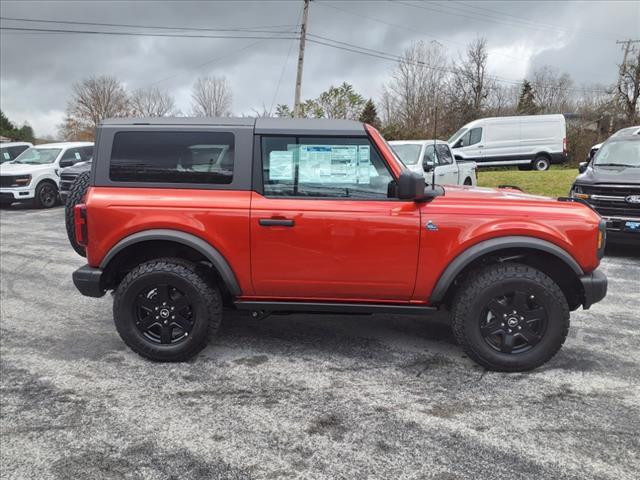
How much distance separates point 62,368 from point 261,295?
1615 mm

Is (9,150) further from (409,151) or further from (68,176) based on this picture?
(409,151)

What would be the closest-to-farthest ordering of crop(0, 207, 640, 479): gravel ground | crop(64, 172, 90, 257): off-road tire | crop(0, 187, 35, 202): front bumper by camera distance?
crop(0, 207, 640, 479): gravel ground
crop(64, 172, 90, 257): off-road tire
crop(0, 187, 35, 202): front bumper

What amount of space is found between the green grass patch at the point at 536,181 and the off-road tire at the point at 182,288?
11898 millimetres

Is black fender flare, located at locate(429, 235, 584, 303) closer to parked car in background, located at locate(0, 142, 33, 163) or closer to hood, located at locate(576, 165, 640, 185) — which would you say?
hood, located at locate(576, 165, 640, 185)

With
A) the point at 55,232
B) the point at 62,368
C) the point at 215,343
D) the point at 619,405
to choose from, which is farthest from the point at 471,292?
the point at 55,232

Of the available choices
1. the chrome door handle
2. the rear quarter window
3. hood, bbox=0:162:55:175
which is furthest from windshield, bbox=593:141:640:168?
hood, bbox=0:162:55:175

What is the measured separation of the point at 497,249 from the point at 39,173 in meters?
14.2

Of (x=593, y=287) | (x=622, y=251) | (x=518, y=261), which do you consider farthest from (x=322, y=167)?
(x=622, y=251)

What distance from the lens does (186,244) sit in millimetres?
3641

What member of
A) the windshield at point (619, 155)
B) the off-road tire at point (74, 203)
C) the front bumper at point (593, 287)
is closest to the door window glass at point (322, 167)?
the front bumper at point (593, 287)

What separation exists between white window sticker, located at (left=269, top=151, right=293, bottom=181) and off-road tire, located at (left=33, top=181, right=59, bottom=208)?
12846 mm

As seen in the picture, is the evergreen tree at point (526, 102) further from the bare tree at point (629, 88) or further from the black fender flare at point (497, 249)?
the black fender flare at point (497, 249)

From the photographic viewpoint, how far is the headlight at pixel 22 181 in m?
13.8

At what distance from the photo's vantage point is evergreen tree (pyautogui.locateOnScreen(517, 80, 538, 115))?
117 ft
